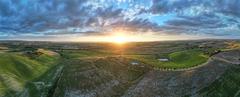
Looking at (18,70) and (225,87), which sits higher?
(18,70)

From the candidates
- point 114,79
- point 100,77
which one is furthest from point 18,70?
point 114,79

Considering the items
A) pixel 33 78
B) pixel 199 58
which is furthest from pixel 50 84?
pixel 199 58

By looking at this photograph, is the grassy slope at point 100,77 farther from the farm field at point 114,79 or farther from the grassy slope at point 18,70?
the grassy slope at point 18,70

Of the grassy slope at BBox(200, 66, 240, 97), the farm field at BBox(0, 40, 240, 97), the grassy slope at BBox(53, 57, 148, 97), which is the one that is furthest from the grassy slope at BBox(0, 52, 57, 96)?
the grassy slope at BBox(200, 66, 240, 97)

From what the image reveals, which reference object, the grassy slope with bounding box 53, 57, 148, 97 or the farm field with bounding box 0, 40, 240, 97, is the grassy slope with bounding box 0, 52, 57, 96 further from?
the grassy slope with bounding box 53, 57, 148, 97

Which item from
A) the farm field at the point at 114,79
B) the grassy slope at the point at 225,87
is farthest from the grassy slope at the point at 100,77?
the grassy slope at the point at 225,87

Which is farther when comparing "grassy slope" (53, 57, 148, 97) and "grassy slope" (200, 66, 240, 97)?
"grassy slope" (53, 57, 148, 97)

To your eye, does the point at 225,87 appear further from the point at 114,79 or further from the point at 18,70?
the point at 18,70
